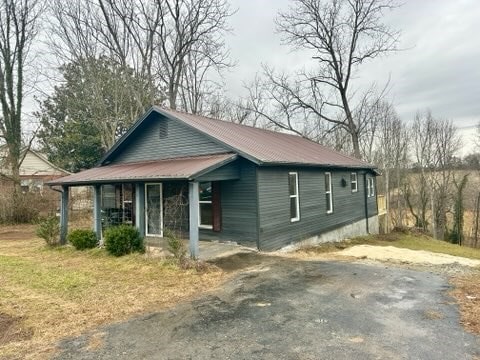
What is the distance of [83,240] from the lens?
11.5 meters

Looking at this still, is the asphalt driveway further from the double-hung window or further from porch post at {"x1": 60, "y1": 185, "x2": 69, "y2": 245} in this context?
the double-hung window

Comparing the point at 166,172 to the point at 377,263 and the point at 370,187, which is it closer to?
the point at 377,263

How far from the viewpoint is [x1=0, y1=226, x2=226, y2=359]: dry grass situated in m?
5.22

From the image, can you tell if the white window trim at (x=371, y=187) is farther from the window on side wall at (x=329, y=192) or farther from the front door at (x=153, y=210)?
the front door at (x=153, y=210)

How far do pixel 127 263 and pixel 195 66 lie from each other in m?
21.1

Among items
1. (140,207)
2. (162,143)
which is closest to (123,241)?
(140,207)

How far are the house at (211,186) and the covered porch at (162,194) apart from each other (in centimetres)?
3

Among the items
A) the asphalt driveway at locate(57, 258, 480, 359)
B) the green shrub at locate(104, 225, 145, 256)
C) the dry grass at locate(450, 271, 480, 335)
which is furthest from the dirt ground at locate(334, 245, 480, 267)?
the green shrub at locate(104, 225, 145, 256)

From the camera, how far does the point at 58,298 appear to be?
6.66m

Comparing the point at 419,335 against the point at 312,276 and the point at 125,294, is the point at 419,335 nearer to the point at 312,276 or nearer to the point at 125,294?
the point at 312,276

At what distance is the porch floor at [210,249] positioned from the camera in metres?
9.80

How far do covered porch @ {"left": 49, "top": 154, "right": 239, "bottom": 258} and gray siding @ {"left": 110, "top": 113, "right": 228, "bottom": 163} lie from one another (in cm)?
44

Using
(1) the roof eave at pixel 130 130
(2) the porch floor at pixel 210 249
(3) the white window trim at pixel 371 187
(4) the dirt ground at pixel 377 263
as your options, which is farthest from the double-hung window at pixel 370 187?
(1) the roof eave at pixel 130 130

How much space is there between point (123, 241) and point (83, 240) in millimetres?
2256
